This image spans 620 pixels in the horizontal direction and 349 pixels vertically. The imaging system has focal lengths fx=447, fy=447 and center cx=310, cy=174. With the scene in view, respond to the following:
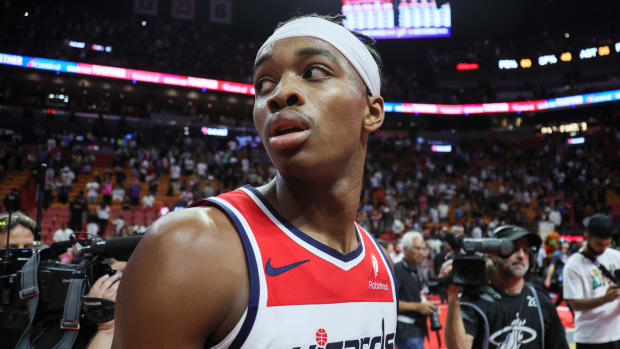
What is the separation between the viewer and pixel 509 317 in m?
3.15

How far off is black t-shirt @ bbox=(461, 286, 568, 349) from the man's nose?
2.43 meters

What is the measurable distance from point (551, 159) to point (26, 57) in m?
28.1

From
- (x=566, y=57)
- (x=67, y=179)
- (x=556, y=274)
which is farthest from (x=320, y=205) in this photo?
(x=566, y=57)

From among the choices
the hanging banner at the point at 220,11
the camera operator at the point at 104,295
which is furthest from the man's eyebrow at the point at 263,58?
the hanging banner at the point at 220,11

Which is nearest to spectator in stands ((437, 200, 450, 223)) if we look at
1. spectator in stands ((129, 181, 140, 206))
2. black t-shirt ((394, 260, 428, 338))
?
spectator in stands ((129, 181, 140, 206))

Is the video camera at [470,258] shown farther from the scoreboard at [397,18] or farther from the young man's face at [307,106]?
the scoreboard at [397,18]

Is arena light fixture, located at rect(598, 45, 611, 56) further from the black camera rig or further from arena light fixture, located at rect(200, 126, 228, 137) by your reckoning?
the black camera rig

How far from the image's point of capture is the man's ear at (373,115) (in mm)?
1532

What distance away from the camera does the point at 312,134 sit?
1.27m

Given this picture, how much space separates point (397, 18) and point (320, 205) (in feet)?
94.1

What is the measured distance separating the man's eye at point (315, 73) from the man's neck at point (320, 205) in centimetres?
32

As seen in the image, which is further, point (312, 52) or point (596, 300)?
point (596, 300)

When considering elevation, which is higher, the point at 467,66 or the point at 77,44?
the point at 467,66

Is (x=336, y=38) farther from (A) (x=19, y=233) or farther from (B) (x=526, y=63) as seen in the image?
(B) (x=526, y=63)
